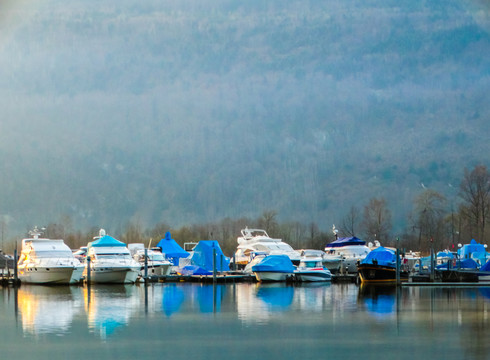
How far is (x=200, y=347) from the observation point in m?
35.8

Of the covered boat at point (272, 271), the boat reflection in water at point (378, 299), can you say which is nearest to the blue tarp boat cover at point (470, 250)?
the boat reflection in water at point (378, 299)

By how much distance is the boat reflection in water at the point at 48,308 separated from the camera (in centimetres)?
4216

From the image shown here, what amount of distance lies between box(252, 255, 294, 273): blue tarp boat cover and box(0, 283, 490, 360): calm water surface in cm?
1713

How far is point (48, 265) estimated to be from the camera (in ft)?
254

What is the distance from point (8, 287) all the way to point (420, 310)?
4201 centimetres

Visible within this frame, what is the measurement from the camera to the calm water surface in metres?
34.4

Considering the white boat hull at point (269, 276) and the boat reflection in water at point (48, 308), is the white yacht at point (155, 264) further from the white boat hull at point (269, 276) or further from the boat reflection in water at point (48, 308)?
the boat reflection in water at point (48, 308)

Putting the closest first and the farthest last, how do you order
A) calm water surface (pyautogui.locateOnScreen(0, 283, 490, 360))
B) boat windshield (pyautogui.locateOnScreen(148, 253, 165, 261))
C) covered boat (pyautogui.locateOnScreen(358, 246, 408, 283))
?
calm water surface (pyautogui.locateOnScreen(0, 283, 490, 360)) < covered boat (pyautogui.locateOnScreen(358, 246, 408, 283)) < boat windshield (pyautogui.locateOnScreen(148, 253, 165, 261))

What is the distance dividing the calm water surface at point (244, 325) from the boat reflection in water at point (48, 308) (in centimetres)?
7

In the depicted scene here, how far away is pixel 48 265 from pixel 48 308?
2557 centimetres

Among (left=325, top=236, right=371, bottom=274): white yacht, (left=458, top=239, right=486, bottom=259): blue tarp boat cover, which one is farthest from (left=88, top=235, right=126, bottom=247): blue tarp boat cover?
(left=458, top=239, right=486, bottom=259): blue tarp boat cover

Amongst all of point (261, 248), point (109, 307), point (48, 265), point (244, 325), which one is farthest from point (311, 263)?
point (244, 325)

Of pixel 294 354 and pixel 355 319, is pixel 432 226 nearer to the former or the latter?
pixel 355 319

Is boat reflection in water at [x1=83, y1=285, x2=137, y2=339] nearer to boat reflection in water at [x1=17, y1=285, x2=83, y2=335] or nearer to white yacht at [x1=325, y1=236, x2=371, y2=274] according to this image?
boat reflection in water at [x1=17, y1=285, x2=83, y2=335]
